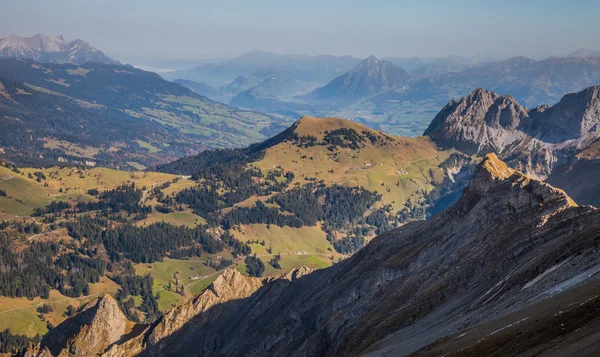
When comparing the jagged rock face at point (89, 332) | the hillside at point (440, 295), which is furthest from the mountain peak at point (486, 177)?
the jagged rock face at point (89, 332)

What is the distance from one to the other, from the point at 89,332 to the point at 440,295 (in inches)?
3266

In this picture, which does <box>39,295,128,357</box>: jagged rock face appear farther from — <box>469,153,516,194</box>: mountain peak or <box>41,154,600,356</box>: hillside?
<box>469,153,516,194</box>: mountain peak

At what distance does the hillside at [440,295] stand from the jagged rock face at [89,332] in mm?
2343

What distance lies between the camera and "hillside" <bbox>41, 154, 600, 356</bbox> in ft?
212

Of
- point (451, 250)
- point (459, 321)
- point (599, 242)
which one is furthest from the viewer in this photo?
point (451, 250)

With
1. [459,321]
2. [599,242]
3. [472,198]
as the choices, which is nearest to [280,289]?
[472,198]

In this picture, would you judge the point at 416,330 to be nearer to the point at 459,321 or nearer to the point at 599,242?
the point at 459,321

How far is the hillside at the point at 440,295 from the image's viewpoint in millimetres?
64625

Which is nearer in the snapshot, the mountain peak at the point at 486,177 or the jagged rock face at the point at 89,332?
the mountain peak at the point at 486,177

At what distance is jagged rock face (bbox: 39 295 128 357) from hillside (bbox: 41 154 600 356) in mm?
2343

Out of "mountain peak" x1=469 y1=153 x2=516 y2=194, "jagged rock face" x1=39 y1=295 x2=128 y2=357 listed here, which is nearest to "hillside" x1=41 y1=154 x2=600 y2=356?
"mountain peak" x1=469 y1=153 x2=516 y2=194

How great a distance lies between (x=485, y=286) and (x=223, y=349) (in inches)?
2748

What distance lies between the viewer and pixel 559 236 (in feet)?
295

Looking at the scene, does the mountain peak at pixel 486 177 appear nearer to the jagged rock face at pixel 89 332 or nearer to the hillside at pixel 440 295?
the hillside at pixel 440 295
